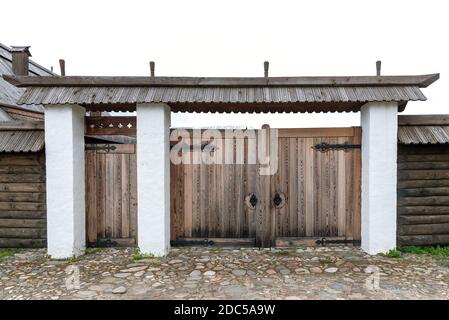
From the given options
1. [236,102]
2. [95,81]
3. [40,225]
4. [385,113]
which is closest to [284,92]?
[236,102]

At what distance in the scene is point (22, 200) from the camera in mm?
5359

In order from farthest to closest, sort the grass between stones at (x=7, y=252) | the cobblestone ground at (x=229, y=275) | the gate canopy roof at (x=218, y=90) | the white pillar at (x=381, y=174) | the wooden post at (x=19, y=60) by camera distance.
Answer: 1. the wooden post at (x=19, y=60)
2. the grass between stones at (x=7, y=252)
3. the white pillar at (x=381, y=174)
4. the gate canopy roof at (x=218, y=90)
5. the cobblestone ground at (x=229, y=275)

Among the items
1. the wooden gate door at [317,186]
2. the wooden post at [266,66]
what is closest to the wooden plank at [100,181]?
the wooden gate door at [317,186]

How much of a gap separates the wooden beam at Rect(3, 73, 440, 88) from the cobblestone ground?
3161mm

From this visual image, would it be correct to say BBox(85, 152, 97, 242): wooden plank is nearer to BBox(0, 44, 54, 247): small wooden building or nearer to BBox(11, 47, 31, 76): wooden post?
BBox(0, 44, 54, 247): small wooden building

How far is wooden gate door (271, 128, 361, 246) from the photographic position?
530 cm

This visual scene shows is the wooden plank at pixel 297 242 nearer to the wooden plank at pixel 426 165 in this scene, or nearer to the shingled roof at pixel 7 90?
the wooden plank at pixel 426 165

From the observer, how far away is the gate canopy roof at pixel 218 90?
15.7 feet

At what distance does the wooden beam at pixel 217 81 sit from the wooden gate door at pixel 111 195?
126 cm

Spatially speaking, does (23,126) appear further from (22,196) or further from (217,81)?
(217,81)

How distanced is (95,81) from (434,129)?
6400mm

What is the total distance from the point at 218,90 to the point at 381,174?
3.36 m

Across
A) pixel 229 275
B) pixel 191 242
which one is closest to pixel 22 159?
pixel 191 242

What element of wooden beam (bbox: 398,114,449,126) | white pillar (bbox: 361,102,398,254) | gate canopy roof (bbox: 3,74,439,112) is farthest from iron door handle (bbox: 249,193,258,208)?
wooden beam (bbox: 398,114,449,126)
